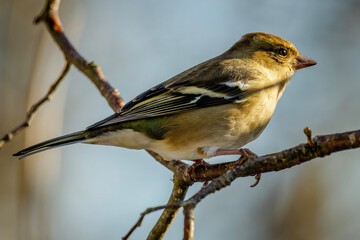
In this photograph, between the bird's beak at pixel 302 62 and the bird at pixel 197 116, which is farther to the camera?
the bird's beak at pixel 302 62

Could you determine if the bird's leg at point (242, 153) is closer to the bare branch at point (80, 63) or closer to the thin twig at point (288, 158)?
the thin twig at point (288, 158)

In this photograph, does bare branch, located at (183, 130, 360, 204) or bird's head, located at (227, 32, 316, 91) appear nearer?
bare branch, located at (183, 130, 360, 204)

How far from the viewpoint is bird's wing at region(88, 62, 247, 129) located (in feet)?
15.1

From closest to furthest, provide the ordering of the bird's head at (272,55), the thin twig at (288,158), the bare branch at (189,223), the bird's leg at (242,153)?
the bare branch at (189,223) < the thin twig at (288,158) < the bird's leg at (242,153) < the bird's head at (272,55)

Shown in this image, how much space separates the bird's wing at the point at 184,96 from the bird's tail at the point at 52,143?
0.35 m

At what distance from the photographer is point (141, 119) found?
14.9 feet

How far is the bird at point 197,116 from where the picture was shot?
4.43m

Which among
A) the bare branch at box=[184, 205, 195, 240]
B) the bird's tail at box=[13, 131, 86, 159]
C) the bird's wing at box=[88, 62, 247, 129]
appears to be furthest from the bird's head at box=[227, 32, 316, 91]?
the bare branch at box=[184, 205, 195, 240]

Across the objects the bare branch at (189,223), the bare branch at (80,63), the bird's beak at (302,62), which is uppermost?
the bare branch at (80,63)

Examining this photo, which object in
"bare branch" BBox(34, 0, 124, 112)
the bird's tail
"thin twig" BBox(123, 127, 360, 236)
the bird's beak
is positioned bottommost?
"thin twig" BBox(123, 127, 360, 236)

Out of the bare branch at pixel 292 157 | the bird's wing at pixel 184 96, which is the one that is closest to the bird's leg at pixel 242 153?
the bird's wing at pixel 184 96

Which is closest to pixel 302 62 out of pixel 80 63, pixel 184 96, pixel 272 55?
pixel 272 55

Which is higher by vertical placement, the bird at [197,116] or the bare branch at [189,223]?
the bird at [197,116]

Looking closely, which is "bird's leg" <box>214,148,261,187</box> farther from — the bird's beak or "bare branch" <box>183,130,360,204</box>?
the bird's beak
